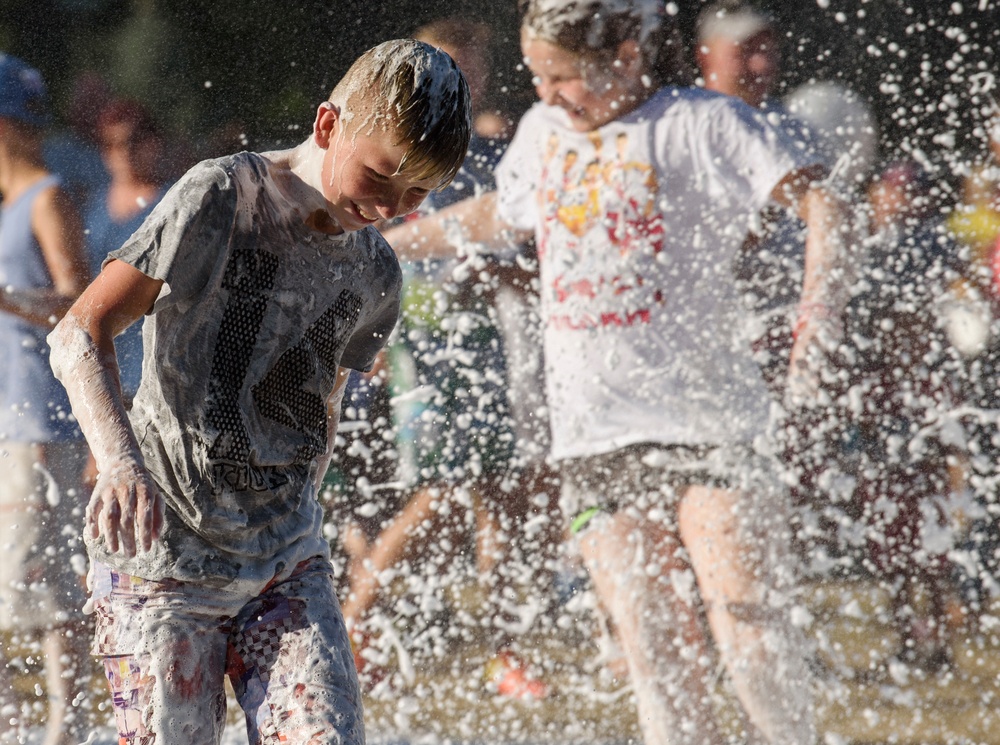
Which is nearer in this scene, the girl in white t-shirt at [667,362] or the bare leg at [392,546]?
the girl in white t-shirt at [667,362]

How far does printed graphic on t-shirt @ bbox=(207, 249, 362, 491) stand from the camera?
139 centimetres

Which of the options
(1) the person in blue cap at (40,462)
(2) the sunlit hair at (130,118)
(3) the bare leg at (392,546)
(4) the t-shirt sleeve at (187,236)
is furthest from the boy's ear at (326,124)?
(2) the sunlit hair at (130,118)

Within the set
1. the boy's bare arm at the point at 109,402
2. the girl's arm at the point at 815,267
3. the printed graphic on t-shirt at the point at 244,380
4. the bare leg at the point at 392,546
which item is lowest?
the bare leg at the point at 392,546

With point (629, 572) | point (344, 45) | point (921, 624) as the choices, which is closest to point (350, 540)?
point (629, 572)

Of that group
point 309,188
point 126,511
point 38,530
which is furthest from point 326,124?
point 38,530

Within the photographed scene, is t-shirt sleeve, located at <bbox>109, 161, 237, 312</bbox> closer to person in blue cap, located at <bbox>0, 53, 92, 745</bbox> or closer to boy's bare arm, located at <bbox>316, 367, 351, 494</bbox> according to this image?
boy's bare arm, located at <bbox>316, 367, 351, 494</bbox>

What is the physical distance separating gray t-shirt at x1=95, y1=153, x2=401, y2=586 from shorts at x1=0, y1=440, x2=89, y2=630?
6.17ft

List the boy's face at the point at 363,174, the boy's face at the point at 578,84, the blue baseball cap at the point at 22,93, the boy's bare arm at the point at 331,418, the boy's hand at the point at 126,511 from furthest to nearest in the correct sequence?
the blue baseball cap at the point at 22,93
the boy's face at the point at 578,84
the boy's bare arm at the point at 331,418
the boy's face at the point at 363,174
the boy's hand at the point at 126,511

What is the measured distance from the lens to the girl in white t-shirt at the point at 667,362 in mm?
2596

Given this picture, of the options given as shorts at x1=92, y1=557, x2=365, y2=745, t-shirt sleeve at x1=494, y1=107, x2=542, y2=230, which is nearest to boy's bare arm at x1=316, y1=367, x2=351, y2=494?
shorts at x1=92, y1=557, x2=365, y2=745

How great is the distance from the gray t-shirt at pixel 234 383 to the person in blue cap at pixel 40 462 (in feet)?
6.03

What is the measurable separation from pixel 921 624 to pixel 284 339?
8.44 feet

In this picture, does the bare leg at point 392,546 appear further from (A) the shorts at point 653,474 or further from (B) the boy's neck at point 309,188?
(B) the boy's neck at point 309,188

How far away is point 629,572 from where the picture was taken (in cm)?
264
